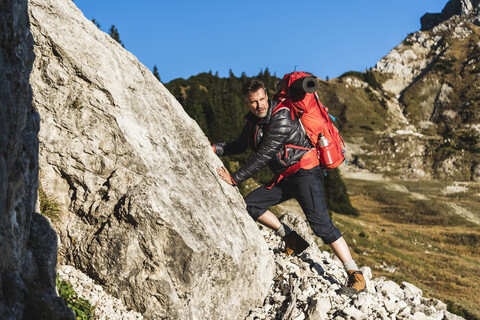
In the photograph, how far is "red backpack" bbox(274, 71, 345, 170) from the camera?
724 cm

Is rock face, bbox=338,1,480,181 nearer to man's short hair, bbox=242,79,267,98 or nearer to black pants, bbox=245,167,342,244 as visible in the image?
black pants, bbox=245,167,342,244

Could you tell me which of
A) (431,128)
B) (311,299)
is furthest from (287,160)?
(431,128)

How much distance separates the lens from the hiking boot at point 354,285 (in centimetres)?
752

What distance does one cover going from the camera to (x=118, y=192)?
223 inches

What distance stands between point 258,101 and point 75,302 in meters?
4.66

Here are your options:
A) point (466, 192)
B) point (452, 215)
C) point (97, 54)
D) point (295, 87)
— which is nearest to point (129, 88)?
point (97, 54)

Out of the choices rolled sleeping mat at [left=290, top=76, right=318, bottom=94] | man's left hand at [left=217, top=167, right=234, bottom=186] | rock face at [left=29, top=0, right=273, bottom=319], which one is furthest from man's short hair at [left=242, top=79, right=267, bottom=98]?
rock face at [left=29, top=0, right=273, bottom=319]

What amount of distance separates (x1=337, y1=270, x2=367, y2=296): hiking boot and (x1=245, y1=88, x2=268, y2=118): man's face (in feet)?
13.0

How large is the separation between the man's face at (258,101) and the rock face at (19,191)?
152 inches

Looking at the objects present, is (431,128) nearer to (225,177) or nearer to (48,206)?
(225,177)

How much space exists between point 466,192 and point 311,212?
99.5 meters

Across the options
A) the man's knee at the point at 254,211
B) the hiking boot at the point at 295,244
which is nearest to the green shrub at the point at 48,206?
the man's knee at the point at 254,211

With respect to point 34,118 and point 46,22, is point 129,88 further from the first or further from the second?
point 34,118

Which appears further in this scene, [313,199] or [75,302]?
[313,199]
